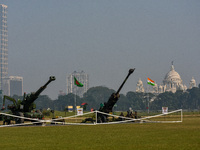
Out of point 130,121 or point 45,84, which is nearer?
point 45,84

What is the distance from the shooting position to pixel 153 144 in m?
19.5

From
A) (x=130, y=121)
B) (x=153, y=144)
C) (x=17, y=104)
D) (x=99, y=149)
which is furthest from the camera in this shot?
(x=130, y=121)

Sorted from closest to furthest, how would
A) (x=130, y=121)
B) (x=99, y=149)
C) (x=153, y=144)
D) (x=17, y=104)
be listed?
(x=99, y=149)
(x=153, y=144)
(x=17, y=104)
(x=130, y=121)

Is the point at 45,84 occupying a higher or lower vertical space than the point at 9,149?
higher

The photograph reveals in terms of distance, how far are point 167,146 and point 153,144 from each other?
1115 mm

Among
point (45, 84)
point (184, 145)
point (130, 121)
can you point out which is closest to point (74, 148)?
point (184, 145)

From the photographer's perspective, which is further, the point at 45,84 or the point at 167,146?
the point at 45,84

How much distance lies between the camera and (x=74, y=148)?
18.2 metres

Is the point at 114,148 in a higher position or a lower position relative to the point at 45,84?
lower

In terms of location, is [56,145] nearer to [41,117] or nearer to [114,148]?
[114,148]

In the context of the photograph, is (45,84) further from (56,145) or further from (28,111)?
(56,145)

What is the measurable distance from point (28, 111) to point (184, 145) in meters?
27.2

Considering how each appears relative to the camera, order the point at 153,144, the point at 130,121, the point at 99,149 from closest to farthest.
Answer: the point at 99,149 → the point at 153,144 → the point at 130,121

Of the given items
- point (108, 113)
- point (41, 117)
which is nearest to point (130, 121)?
point (108, 113)
